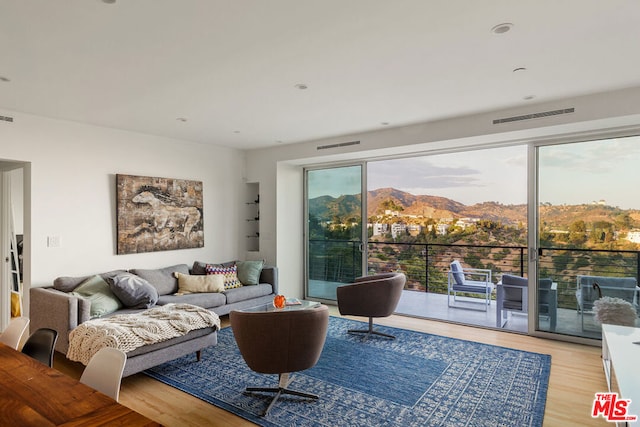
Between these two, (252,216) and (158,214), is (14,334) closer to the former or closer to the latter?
(158,214)

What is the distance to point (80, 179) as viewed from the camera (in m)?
4.61

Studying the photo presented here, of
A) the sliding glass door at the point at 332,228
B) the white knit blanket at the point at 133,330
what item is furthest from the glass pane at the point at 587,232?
the white knit blanket at the point at 133,330

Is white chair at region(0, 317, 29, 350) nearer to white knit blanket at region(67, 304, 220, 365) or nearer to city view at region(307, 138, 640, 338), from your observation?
white knit blanket at region(67, 304, 220, 365)

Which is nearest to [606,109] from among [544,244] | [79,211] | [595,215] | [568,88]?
[568,88]

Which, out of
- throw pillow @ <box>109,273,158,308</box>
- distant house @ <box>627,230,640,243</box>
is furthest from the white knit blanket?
distant house @ <box>627,230,640,243</box>

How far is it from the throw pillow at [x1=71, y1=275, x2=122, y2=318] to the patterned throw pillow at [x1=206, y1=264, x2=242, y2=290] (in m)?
1.38

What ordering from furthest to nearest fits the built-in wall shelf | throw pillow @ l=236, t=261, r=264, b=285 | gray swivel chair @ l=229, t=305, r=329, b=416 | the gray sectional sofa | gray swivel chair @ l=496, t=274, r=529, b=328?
the built-in wall shelf < throw pillow @ l=236, t=261, r=264, b=285 < gray swivel chair @ l=496, t=274, r=529, b=328 < the gray sectional sofa < gray swivel chair @ l=229, t=305, r=329, b=416

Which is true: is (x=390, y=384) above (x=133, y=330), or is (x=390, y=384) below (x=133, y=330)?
below

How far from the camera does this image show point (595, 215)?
4.22m

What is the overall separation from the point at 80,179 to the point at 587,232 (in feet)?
19.4

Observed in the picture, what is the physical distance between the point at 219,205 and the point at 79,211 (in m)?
2.06

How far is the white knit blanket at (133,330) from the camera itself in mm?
3059

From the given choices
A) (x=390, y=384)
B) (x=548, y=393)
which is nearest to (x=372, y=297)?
(x=390, y=384)

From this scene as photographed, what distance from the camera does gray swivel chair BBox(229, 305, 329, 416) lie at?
106 inches
